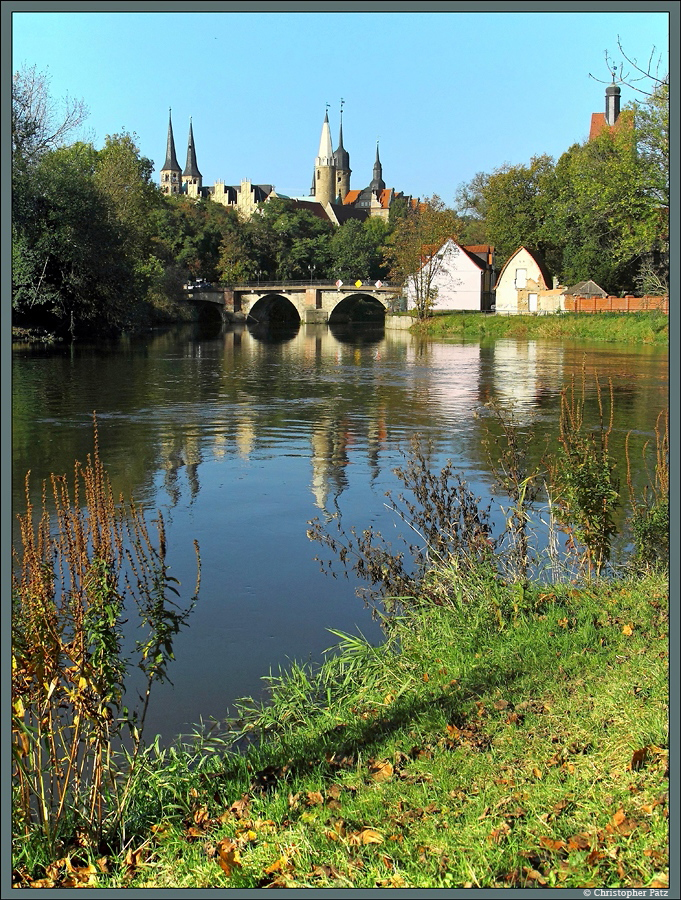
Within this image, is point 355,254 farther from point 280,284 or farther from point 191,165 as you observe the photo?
point 191,165

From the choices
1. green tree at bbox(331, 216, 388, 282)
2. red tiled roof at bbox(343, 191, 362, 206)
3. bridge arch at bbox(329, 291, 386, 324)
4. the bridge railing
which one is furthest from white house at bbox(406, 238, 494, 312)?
red tiled roof at bbox(343, 191, 362, 206)

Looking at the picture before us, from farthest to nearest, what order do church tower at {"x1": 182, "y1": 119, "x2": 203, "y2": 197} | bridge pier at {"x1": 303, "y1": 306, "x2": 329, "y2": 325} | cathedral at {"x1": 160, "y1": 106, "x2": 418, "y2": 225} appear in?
church tower at {"x1": 182, "y1": 119, "x2": 203, "y2": 197} → cathedral at {"x1": 160, "y1": 106, "x2": 418, "y2": 225} → bridge pier at {"x1": 303, "y1": 306, "x2": 329, "y2": 325}

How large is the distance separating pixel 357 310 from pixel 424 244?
106ft

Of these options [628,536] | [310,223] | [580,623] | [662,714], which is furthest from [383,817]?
[310,223]

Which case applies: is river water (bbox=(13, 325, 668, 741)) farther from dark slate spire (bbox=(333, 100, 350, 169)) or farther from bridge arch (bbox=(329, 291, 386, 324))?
dark slate spire (bbox=(333, 100, 350, 169))

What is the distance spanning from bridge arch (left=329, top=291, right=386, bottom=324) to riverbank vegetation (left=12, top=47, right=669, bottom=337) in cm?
368

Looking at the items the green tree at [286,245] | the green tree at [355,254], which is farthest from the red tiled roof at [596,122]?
the green tree at [286,245]

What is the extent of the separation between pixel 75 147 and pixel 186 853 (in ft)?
207

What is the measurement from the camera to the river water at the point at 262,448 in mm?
7406

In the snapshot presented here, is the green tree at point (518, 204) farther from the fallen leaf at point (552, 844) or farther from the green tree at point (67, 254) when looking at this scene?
the fallen leaf at point (552, 844)

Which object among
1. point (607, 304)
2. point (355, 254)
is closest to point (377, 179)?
point (355, 254)

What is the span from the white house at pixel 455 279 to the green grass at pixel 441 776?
235 ft

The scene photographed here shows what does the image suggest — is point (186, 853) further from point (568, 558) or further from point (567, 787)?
point (568, 558)

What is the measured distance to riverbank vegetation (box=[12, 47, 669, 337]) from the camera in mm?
36531
